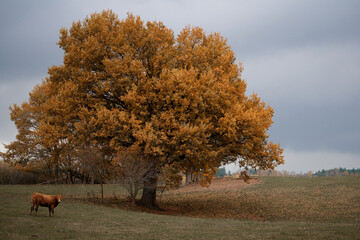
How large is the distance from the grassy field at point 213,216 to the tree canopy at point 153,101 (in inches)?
152

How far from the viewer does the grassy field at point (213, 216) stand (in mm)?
13788

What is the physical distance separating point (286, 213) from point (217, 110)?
9.70 m

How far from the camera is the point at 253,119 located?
23.3 metres

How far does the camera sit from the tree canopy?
2238 centimetres

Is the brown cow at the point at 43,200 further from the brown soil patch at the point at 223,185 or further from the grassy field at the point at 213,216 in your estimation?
the brown soil patch at the point at 223,185

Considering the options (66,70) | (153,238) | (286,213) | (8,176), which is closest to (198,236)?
(153,238)

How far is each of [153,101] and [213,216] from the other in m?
9.27

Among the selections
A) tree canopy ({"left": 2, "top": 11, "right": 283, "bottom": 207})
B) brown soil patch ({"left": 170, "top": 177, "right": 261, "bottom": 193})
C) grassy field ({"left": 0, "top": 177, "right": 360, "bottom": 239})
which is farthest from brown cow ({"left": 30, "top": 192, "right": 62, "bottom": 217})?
brown soil patch ({"left": 170, "top": 177, "right": 261, "bottom": 193})

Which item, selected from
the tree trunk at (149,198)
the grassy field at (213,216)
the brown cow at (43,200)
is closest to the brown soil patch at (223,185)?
the grassy field at (213,216)

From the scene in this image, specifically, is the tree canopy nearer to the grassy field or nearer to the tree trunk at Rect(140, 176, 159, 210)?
the tree trunk at Rect(140, 176, 159, 210)

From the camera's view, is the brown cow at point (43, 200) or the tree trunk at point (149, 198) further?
the tree trunk at point (149, 198)

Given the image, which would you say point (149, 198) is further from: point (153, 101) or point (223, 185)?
point (223, 185)

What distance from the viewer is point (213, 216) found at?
25203mm

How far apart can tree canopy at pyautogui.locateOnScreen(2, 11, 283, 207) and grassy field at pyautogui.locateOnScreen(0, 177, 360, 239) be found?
12.7 ft
